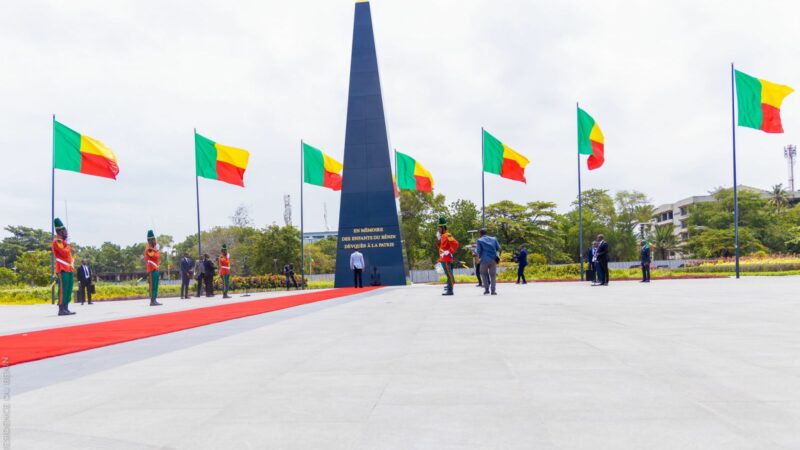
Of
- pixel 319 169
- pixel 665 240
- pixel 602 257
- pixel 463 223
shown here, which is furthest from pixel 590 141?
pixel 665 240

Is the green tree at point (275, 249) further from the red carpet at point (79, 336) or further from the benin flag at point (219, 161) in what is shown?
the red carpet at point (79, 336)

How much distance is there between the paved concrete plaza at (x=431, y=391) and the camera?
2.81m

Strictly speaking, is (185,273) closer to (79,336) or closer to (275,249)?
(79,336)

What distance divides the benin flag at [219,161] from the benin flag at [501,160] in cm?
1036

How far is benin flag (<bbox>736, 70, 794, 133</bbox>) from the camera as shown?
71.6 feet

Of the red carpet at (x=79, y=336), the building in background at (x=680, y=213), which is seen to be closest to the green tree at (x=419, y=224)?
the building in background at (x=680, y=213)

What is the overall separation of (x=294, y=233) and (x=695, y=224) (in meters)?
52.0

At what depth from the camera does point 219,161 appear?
2542cm

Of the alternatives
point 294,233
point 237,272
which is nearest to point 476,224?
point 294,233

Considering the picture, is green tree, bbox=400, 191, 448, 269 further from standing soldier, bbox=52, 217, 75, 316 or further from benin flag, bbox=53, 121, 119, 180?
standing soldier, bbox=52, 217, 75, 316

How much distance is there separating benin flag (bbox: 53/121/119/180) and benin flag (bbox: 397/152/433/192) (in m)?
13.3

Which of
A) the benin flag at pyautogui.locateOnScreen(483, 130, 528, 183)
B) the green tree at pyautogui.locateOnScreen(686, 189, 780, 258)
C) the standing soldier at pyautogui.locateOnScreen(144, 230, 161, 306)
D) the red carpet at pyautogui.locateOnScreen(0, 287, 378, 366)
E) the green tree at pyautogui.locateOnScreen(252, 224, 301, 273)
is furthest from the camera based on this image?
the green tree at pyautogui.locateOnScreen(686, 189, 780, 258)

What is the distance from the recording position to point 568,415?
3.12 metres

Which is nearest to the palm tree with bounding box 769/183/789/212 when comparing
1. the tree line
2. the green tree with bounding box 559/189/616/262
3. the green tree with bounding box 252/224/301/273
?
the tree line
